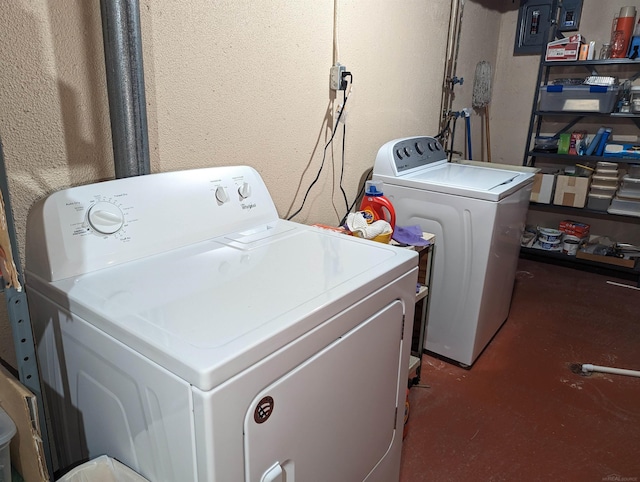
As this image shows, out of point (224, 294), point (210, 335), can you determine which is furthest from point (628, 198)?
point (210, 335)

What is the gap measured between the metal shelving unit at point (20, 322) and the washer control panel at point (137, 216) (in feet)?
0.58

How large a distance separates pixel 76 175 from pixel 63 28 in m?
0.34

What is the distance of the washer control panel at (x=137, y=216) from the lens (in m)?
0.97

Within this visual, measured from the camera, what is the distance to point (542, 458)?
5.50ft

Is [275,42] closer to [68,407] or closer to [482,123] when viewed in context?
[68,407]

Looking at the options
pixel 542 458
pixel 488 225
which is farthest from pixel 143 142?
pixel 542 458

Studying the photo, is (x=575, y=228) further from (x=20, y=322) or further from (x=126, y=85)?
(x=20, y=322)

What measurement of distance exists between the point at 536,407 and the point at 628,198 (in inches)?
81.1

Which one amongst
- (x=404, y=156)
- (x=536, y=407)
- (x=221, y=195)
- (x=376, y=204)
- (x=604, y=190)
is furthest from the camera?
(x=604, y=190)

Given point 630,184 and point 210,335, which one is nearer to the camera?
point 210,335

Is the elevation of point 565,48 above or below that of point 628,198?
above

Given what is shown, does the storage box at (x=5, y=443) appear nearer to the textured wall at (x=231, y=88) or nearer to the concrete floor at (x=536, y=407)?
the textured wall at (x=231, y=88)

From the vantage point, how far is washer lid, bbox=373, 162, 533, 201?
196 centimetres

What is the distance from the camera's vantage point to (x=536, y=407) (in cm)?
196
